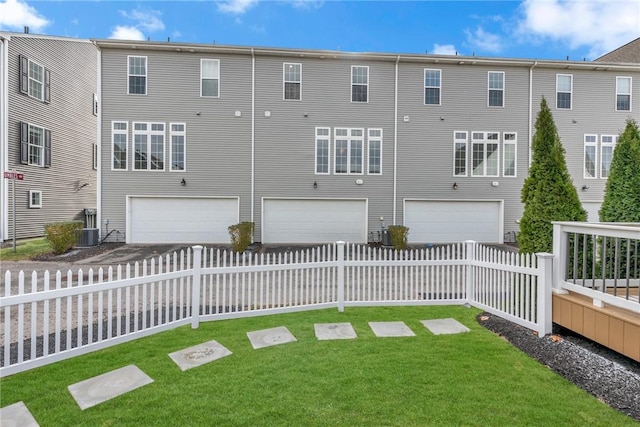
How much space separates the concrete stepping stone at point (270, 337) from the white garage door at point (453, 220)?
998 centimetres

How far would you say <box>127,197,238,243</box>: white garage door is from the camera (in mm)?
12633

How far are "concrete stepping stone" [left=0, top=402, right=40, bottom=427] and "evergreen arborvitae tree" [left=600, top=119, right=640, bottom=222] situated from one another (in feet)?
24.7

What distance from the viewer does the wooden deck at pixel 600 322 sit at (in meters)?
3.13

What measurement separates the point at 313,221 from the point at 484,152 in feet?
25.4

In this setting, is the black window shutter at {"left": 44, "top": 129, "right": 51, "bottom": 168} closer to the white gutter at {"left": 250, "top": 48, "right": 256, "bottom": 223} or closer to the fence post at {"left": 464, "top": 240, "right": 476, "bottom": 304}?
the white gutter at {"left": 250, "top": 48, "right": 256, "bottom": 223}

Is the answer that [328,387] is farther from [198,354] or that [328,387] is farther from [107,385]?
[107,385]

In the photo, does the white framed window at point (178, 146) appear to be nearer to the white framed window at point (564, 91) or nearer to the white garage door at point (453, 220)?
the white garage door at point (453, 220)

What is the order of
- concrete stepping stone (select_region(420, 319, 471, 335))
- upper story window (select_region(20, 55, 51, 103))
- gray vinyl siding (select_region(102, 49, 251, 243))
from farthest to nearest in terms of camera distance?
upper story window (select_region(20, 55, 51, 103)) < gray vinyl siding (select_region(102, 49, 251, 243)) < concrete stepping stone (select_region(420, 319, 471, 335))

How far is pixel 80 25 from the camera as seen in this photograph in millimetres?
13531

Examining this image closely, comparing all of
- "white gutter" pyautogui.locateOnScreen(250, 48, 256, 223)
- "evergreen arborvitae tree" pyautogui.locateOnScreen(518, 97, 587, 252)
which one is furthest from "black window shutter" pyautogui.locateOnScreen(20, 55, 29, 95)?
"evergreen arborvitae tree" pyautogui.locateOnScreen(518, 97, 587, 252)

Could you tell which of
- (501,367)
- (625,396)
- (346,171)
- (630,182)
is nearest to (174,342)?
(501,367)

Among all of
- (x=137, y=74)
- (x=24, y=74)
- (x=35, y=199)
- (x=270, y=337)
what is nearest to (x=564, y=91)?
(x=270, y=337)

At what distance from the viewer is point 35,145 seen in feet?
44.4

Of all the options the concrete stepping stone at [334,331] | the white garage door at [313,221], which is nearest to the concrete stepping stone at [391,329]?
the concrete stepping stone at [334,331]
